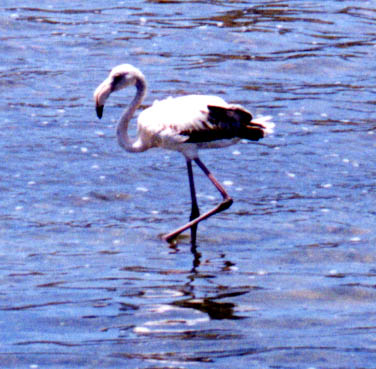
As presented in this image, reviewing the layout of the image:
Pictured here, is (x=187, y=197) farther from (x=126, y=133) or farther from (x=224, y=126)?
(x=224, y=126)

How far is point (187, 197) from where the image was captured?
12375mm

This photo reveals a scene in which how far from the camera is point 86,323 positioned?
340 inches

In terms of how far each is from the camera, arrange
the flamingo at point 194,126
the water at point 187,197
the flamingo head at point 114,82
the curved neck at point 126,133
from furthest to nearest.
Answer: the curved neck at point 126,133 → the flamingo head at point 114,82 → the flamingo at point 194,126 → the water at point 187,197

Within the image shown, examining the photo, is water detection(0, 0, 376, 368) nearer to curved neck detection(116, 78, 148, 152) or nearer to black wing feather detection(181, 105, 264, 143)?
curved neck detection(116, 78, 148, 152)

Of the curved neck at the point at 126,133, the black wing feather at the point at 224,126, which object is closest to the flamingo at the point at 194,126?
the black wing feather at the point at 224,126

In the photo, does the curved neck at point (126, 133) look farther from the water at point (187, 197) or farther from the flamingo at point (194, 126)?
the water at point (187, 197)

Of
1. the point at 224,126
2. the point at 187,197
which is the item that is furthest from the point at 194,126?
the point at 187,197

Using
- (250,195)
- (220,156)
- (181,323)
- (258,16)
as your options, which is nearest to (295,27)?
(258,16)

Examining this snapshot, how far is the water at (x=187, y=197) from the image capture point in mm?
8469

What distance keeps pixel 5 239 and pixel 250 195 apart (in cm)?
283

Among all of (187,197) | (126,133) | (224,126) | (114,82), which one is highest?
(114,82)

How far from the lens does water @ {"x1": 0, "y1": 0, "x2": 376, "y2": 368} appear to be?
8.47 metres

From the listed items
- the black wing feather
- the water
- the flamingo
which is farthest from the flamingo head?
the water

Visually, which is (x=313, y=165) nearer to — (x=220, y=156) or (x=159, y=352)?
(x=220, y=156)
